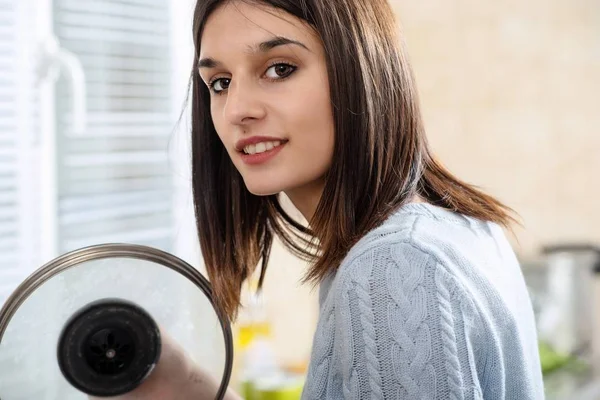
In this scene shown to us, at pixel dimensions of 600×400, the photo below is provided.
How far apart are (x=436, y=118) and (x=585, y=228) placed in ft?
2.21

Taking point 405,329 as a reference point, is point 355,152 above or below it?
above

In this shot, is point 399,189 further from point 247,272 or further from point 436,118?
point 436,118

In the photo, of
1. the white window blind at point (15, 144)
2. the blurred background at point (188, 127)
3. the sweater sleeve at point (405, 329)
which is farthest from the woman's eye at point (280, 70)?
the white window blind at point (15, 144)

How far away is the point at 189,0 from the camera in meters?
1.84

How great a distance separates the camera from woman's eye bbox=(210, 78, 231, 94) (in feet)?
3.31

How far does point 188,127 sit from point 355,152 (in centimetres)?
41

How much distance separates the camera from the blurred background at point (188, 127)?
1559 mm

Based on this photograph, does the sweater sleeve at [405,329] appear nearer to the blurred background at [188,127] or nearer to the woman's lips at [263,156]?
the woman's lips at [263,156]

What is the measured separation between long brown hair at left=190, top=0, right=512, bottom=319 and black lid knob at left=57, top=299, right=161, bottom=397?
0.37ft

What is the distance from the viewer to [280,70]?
3.05 feet

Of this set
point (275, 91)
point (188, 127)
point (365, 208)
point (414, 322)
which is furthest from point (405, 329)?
point (188, 127)

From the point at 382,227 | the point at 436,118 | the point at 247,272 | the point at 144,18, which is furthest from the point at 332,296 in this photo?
the point at 436,118

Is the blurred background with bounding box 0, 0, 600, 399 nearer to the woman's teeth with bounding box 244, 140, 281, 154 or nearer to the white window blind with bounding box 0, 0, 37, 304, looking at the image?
the white window blind with bounding box 0, 0, 37, 304

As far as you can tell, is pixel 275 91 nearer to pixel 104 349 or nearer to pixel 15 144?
pixel 104 349
